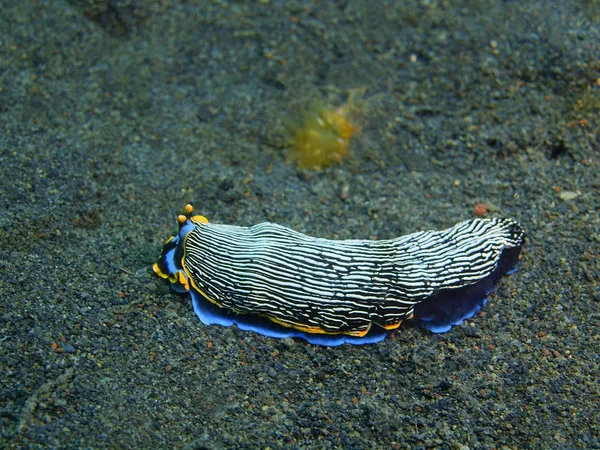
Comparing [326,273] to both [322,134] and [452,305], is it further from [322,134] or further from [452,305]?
[322,134]

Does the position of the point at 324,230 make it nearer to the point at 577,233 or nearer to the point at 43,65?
the point at 577,233

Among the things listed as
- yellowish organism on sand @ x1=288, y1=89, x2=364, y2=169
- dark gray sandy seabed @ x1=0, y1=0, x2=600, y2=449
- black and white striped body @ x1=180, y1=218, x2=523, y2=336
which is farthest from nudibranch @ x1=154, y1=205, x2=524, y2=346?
yellowish organism on sand @ x1=288, y1=89, x2=364, y2=169

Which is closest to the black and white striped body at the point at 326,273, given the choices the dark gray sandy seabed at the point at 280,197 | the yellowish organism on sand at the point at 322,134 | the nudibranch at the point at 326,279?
the nudibranch at the point at 326,279

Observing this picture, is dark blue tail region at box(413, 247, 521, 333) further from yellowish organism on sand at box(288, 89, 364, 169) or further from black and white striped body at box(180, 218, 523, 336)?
yellowish organism on sand at box(288, 89, 364, 169)

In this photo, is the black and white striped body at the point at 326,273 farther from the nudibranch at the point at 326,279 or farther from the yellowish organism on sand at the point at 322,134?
the yellowish organism on sand at the point at 322,134

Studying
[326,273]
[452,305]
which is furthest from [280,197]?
[452,305]

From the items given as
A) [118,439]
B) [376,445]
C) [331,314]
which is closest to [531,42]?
[331,314]
